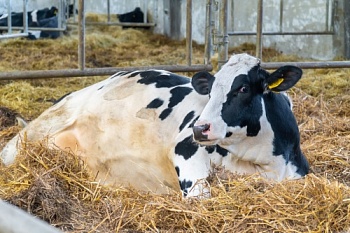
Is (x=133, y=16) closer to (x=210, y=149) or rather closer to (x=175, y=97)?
(x=175, y=97)

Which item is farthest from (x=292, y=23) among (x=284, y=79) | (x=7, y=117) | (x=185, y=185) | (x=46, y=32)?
(x=185, y=185)

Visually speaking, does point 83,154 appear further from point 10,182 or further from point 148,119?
point 10,182

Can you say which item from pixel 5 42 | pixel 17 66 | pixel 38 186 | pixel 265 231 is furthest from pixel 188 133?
pixel 5 42

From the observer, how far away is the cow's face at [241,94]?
404cm

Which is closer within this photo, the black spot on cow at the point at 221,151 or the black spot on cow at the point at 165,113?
the black spot on cow at the point at 221,151

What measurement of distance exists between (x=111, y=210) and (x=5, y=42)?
32.9ft

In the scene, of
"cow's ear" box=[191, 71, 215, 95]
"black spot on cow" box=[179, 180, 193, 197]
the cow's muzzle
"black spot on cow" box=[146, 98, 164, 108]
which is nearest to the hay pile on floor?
the cow's muzzle

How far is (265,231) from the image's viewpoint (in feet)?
9.66

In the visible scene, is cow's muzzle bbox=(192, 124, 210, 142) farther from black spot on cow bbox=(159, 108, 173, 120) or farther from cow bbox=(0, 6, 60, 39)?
cow bbox=(0, 6, 60, 39)

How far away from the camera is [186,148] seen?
4363 mm

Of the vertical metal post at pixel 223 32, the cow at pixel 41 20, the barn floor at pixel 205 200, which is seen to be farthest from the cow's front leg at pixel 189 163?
the cow at pixel 41 20

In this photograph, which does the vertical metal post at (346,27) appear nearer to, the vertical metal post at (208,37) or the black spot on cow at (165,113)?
the vertical metal post at (208,37)

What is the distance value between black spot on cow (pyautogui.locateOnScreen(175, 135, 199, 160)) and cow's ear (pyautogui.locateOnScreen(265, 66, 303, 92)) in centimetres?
60

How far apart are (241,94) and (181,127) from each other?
2.03 feet
